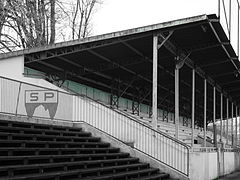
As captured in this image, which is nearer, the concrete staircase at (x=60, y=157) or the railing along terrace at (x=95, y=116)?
the concrete staircase at (x=60, y=157)

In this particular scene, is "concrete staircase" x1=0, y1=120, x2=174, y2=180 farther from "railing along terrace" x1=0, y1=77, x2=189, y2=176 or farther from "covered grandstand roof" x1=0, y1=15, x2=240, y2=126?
"covered grandstand roof" x1=0, y1=15, x2=240, y2=126

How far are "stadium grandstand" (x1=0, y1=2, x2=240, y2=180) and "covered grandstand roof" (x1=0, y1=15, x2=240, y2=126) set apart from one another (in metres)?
0.04

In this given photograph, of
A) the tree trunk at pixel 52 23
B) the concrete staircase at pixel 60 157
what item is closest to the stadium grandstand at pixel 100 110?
the concrete staircase at pixel 60 157

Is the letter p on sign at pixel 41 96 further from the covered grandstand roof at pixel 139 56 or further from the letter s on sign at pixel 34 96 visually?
the covered grandstand roof at pixel 139 56

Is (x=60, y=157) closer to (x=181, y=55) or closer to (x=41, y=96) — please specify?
(x=41, y=96)

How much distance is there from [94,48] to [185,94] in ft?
58.5

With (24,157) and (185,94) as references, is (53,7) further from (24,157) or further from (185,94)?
(24,157)

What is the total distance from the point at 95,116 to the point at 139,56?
5292mm

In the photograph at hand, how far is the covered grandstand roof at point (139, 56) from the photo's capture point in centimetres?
1616

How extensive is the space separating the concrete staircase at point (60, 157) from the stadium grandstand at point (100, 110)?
1.0 inches

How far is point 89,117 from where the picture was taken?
50.6 feet

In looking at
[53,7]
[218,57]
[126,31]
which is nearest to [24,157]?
[126,31]

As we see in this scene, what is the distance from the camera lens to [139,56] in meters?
19.5

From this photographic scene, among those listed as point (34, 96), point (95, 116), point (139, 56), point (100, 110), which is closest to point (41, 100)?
point (34, 96)
